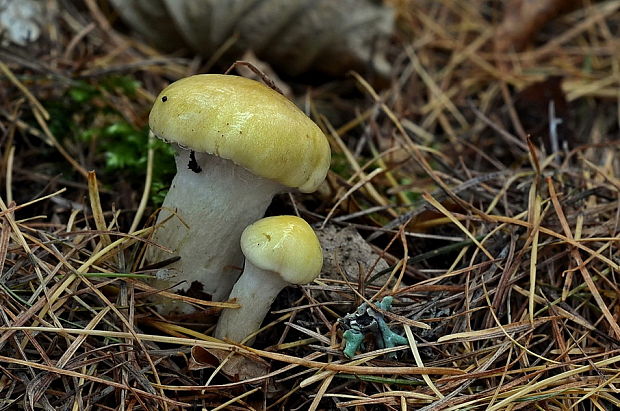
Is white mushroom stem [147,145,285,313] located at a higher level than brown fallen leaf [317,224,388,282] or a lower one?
higher

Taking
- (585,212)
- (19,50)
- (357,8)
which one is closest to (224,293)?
(585,212)

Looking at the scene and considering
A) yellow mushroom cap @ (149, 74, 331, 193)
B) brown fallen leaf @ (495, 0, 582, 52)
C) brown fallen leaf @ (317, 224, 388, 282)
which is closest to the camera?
yellow mushroom cap @ (149, 74, 331, 193)

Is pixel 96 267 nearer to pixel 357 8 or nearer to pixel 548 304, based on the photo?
pixel 548 304

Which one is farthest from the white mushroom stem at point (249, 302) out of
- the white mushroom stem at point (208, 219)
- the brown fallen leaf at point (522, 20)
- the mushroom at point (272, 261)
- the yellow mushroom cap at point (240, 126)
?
the brown fallen leaf at point (522, 20)

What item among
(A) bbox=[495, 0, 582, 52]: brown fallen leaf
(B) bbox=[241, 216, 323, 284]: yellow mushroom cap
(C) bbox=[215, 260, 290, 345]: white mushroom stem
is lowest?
(A) bbox=[495, 0, 582, 52]: brown fallen leaf

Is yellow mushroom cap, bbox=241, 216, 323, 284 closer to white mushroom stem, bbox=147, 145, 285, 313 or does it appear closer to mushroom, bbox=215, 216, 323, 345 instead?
mushroom, bbox=215, 216, 323, 345

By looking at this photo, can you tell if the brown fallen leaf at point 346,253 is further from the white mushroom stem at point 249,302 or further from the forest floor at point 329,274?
the white mushroom stem at point 249,302

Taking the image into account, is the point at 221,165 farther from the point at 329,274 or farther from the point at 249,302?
the point at 329,274

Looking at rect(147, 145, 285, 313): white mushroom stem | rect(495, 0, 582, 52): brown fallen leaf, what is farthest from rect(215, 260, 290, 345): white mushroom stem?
rect(495, 0, 582, 52): brown fallen leaf
